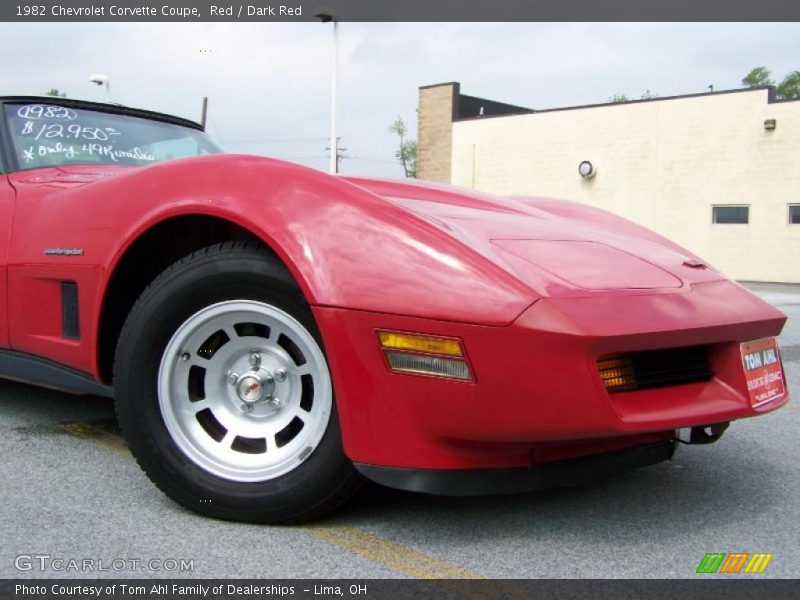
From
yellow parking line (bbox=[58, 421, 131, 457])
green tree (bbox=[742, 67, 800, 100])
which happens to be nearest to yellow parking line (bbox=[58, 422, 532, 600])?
yellow parking line (bbox=[58, 421, 131, 457])

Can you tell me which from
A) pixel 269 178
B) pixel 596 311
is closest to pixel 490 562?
pixel 596 311

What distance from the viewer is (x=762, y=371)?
239cm

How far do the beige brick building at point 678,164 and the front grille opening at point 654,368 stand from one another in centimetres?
1877

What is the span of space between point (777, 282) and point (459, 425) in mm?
19530

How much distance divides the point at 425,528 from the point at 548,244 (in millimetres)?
956

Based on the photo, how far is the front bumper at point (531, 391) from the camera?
6.55ft

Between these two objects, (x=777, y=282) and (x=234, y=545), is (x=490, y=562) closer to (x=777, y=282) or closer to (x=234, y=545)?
(x=234, y=545)

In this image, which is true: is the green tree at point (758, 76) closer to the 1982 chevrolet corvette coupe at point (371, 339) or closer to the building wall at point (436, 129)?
the building wall at point (436, 129)

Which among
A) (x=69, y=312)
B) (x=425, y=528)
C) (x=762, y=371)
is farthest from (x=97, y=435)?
(x=762, y=371)

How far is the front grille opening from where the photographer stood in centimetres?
209

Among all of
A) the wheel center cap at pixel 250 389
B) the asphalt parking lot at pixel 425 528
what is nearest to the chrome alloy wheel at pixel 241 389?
the wheel center cap at pixel 250 389

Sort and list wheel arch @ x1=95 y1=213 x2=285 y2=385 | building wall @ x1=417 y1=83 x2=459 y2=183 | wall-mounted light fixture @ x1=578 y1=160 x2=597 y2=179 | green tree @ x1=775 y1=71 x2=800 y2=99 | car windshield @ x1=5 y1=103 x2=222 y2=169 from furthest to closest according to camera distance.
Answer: green tree @ x1=775 y1=71 x2=800 y2=99
building wall @ x1=417 y1=83 x2=459 y2=183
wall-mounted light fixture @ x1=578 y1=160 x2=597 y2=179
car windshield @ x1=5 y1=103 x2=222 y2=169
wheel arch @ x1=95 y1=213 x2=285 y2=385

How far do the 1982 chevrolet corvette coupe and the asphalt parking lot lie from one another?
0.15m

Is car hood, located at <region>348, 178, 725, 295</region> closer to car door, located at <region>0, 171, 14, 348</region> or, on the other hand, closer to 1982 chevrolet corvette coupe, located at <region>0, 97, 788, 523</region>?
1982 chevrolet corvette coupe, located at <region>0, 97, 788, 523</region>
